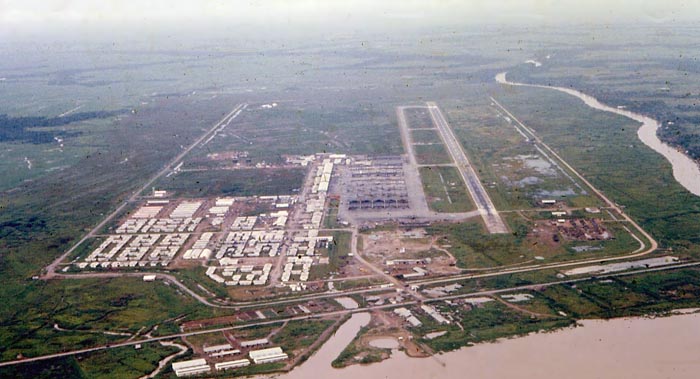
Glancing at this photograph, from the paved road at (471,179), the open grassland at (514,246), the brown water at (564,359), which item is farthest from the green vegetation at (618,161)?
the brown water at (564,359)

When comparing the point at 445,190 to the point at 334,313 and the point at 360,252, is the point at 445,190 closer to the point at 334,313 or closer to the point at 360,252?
the point at 360,252

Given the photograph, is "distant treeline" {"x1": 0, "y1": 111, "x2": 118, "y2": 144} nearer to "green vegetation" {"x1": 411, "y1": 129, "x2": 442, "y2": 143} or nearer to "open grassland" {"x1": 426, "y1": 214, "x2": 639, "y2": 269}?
"green vegetation" {"x1": 411, "y1": 129, "x2": 442, "y2": 143}

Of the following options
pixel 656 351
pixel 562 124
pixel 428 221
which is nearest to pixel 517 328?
pixel 656 351

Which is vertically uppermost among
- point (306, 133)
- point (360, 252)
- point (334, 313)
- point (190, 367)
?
point (306, 133)

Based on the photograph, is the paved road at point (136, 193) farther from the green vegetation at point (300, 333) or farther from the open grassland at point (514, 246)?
the open grassland at point (514, 246)

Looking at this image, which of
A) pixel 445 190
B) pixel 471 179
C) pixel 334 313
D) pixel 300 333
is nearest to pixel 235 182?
pixel 445 190

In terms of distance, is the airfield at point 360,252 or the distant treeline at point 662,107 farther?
the distant treeline at point 662,107

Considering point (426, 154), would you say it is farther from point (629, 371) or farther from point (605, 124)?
point (629, 371)
